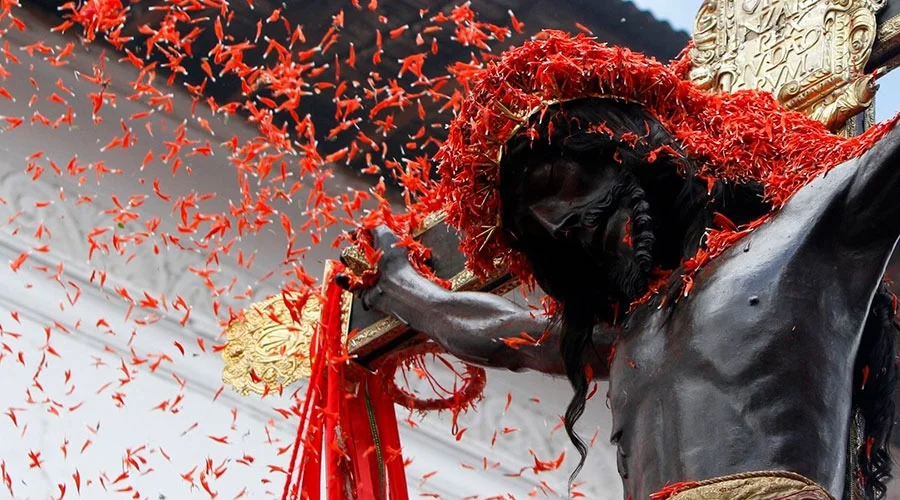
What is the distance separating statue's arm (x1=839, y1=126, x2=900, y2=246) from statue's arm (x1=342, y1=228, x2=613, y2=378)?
523 mm

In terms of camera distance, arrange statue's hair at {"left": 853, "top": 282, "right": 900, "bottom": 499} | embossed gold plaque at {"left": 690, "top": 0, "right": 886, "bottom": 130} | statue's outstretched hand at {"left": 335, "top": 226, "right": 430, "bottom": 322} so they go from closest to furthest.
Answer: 1. statue's hair at {"left": 853, "top": 282, "right": 900, "bottom": 499}
2. embossed gold plaque at {"left": 690, "top": 0, "right": 886, "bottom": 130}
3. statue's outstretched hand at {"left": 335, "top": 226, "right": 430, "bottom": 322}

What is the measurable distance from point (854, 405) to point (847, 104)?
0.47 m

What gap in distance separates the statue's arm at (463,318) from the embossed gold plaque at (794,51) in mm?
452

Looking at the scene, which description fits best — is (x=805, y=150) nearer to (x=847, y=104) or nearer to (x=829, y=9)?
(x=847, y=104)

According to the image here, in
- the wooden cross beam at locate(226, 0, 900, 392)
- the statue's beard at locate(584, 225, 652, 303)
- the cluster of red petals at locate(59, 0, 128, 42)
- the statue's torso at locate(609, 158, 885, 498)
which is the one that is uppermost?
the cluster of red petals at locate(59, 0, 128, 42)

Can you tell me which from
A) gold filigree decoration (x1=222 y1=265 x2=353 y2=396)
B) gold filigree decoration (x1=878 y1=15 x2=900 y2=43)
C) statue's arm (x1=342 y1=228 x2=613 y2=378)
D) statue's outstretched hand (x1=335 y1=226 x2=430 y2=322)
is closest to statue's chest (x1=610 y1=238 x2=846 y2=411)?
statue's arm (x1=342 y1=228 x2=613 y2=378)

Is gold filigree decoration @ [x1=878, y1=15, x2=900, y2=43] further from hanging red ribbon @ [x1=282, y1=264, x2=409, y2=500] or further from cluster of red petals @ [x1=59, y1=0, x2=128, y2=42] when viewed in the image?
cluster of red petals @ [x1=59, y1=0, x2=128, y2=42]

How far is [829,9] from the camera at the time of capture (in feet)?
7.58

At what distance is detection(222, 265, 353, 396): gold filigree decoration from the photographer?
315 centimetres

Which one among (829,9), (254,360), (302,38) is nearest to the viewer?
(829,9)

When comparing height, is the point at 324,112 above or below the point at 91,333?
above

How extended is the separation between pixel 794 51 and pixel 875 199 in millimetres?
563

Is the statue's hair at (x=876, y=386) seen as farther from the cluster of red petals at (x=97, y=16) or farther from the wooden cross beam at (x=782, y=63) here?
the cluster of red petals at (x=97, y=16)

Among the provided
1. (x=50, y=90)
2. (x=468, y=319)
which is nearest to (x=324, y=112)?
(x=50, y=90)
